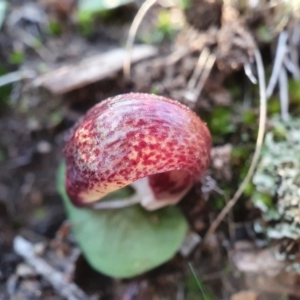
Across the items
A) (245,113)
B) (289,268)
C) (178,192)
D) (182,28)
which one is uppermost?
(182,28)

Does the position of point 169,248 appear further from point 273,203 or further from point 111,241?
point 273,203

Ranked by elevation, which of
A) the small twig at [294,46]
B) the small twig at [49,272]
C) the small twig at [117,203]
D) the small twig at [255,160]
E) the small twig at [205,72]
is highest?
the small twig at [294,46]

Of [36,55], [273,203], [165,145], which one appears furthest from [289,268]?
[36,55]

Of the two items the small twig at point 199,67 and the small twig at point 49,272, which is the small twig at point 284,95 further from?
the small twig at point 49,272

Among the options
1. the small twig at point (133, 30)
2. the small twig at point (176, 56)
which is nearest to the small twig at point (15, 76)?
the small twig at point (133, 30)

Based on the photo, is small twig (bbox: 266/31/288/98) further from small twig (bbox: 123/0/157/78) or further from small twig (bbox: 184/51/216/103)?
small twig (bbox: 123/0/157/78)

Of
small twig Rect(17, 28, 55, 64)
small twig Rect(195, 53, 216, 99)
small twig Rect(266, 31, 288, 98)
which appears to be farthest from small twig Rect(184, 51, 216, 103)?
small twig Rect(17, 28, 55, 64)

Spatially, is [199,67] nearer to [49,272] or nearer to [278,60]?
[278,60]
